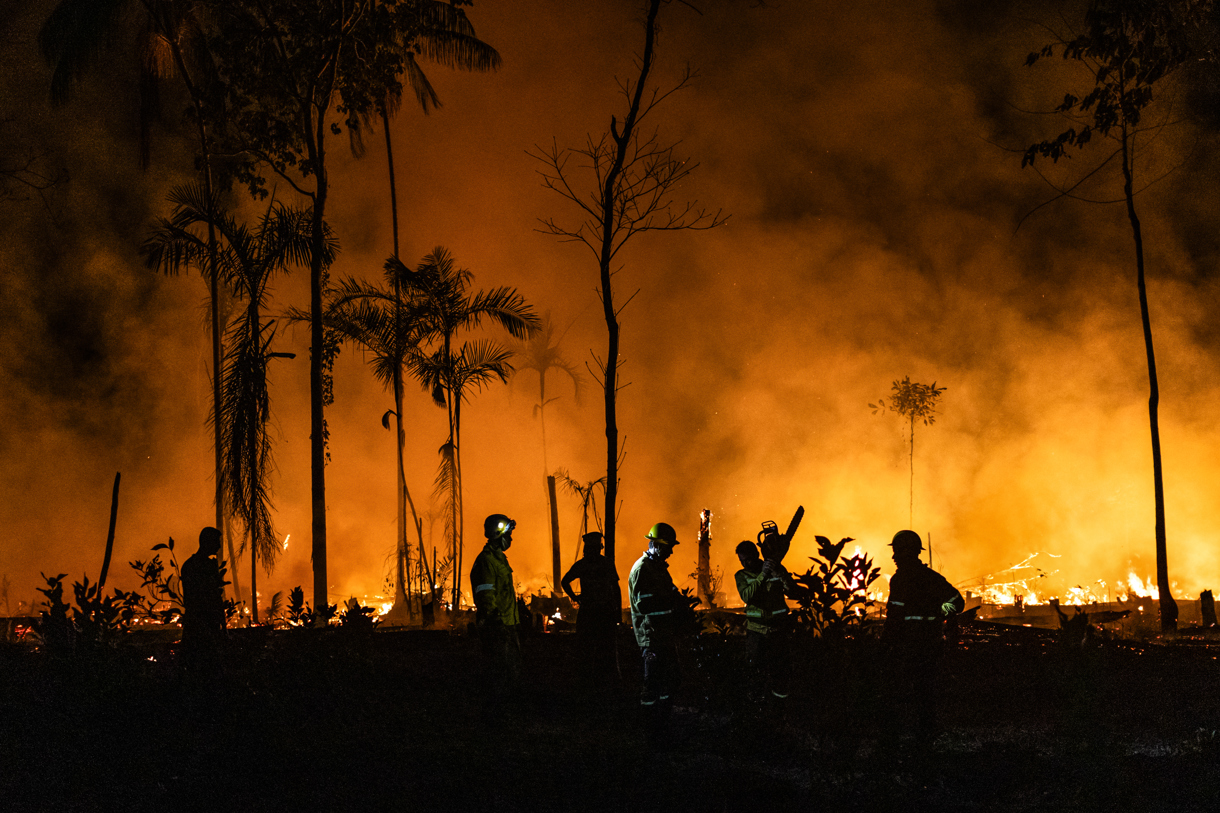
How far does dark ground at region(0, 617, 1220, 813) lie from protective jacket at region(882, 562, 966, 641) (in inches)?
18.0

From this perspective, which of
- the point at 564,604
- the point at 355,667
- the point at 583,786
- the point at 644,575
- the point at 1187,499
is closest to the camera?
the point at 583,786

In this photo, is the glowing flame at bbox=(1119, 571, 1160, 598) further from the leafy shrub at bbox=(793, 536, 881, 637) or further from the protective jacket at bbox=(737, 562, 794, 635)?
the protective jacket at bbox=(737, 562, 794, 635)

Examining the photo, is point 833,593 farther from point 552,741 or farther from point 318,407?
point 318,407

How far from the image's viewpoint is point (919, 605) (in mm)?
8008

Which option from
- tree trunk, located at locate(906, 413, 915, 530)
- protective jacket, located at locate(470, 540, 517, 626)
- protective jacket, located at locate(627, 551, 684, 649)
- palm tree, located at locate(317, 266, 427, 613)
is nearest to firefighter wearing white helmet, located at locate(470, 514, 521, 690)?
protective jacket, located at locate(470, 540, 517, 626)

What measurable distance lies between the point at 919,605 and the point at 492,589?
379 centimetres

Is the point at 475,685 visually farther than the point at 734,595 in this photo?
No

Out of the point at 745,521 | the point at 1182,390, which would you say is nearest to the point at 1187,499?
the point at 1182,390

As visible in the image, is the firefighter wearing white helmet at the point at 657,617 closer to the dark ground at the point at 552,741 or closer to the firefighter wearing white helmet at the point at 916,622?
the dark ground at the point at 552,741

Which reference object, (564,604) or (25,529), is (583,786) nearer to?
(564,604)

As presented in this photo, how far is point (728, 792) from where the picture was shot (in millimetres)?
6418

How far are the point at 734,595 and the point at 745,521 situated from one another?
3.06m

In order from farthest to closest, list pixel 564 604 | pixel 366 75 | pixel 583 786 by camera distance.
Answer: pixel 564 604
pixel 366 75
pixel 583 786

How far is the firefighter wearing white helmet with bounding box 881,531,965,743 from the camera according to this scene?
7895 millimetres
